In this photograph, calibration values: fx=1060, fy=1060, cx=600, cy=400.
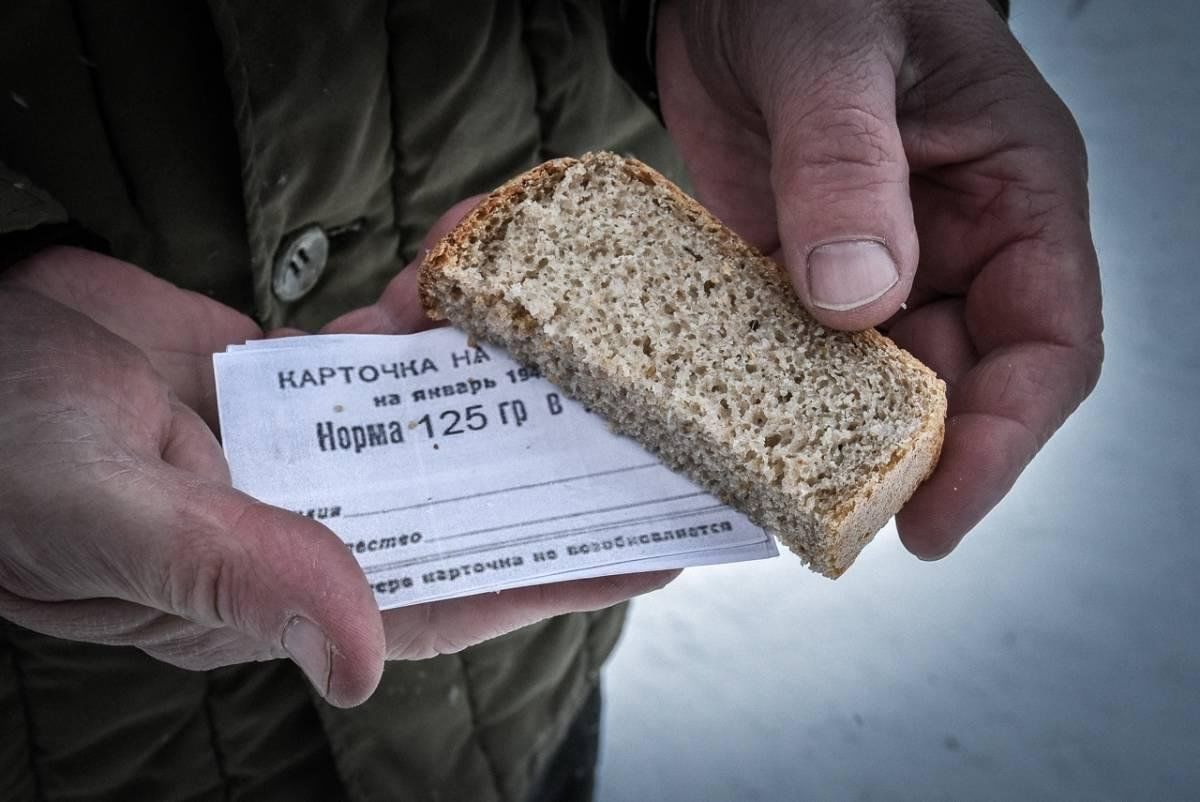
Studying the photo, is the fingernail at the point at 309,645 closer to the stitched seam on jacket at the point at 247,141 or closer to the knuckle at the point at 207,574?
the knuckle at the point at 207,574

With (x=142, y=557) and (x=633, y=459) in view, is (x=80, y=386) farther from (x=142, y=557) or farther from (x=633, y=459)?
(x=633, y=459)

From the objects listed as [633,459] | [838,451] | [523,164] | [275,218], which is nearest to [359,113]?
[275,218]

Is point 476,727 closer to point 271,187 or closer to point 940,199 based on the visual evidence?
point 271,187

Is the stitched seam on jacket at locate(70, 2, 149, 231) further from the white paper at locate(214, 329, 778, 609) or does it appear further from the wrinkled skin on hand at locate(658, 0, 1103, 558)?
the wrinkled skin on hand at locate(658, 0, 1103, 558)

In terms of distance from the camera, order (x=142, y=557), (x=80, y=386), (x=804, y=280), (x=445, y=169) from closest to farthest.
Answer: (x=142, y=557) → (x=80, y=386) → (x=804, y=280) → (x=445, y=169)

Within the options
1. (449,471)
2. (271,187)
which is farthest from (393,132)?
(449,471)

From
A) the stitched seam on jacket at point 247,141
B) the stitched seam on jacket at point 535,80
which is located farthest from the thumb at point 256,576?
the stitched seam on jacket at point 535,80

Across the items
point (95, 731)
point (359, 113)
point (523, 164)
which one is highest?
point (359, 113)
